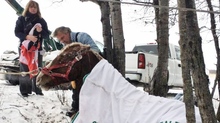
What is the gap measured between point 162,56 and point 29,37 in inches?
78.6

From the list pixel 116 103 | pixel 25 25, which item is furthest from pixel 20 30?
pixel 116 103

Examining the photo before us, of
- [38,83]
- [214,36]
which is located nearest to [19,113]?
[38,83]

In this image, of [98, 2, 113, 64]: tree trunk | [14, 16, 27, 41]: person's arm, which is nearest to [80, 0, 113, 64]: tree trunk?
[98, 2, 113, 64]: tree trunk

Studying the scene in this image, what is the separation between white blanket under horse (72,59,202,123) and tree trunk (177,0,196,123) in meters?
0.20

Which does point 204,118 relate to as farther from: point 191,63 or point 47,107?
point 47,107

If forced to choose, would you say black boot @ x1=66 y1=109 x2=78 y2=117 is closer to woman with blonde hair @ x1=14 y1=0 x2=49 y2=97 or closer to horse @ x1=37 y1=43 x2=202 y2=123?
woman with blonde hair @ x1=14 y1=0 x2=49 y2=97

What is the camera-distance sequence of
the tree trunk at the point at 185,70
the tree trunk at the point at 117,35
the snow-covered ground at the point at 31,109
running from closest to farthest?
the tree trunk at the point at 185,70 < the snow-covered ground at the point at 31,109 < the tree trunk at the point at 117,35

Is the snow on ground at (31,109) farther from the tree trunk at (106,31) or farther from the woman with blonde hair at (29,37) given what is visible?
the tree trunk at (106,31)

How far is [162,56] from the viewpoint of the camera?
5.66 metres

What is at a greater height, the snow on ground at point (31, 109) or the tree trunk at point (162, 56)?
the tree trunk at point (162, 56)

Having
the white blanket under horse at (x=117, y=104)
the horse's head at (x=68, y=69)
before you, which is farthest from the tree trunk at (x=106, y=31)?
the white blanket under horse at (x=117, y=104)

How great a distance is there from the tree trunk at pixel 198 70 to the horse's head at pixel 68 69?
915 mm

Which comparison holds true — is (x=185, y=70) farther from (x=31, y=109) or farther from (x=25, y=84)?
(x=25, y=84)

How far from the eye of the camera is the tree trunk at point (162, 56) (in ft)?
18.0
